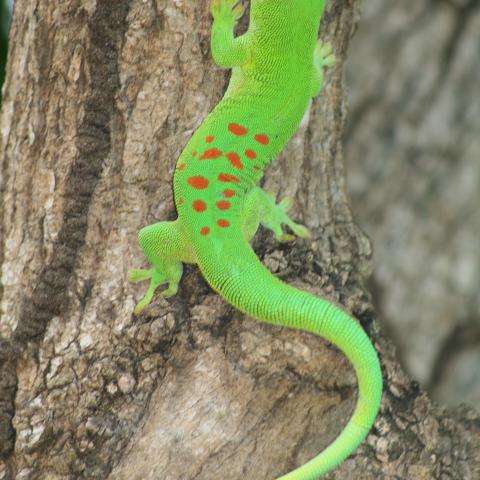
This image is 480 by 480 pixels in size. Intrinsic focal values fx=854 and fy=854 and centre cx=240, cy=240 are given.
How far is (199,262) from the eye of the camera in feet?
7.45

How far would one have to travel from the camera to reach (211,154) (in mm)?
2266

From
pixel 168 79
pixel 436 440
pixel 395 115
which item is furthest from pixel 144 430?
pixel 395 115

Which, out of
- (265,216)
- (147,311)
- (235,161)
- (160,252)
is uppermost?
(235,161)

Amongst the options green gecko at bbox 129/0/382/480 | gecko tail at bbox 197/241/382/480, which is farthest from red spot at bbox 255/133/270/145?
gecko tail at bbox 197/241/382/480

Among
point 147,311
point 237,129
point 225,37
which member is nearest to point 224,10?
point 225,37

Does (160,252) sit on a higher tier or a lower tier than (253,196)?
lower

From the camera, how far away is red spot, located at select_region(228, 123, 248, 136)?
91.2 inches

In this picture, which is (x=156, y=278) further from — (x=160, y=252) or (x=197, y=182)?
(x=197, y=182)

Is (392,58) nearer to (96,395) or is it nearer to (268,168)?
(268,168)

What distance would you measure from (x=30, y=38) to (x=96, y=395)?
3.33ft

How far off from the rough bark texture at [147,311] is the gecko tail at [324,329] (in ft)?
0.20

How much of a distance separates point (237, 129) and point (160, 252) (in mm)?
398

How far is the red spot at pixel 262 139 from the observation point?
2.34 meters

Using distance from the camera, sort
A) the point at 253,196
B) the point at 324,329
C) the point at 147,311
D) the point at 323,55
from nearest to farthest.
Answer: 1. the point at 324,329
2. the point at 147,311
3. the point at 253,196
4. the point at 323,55
